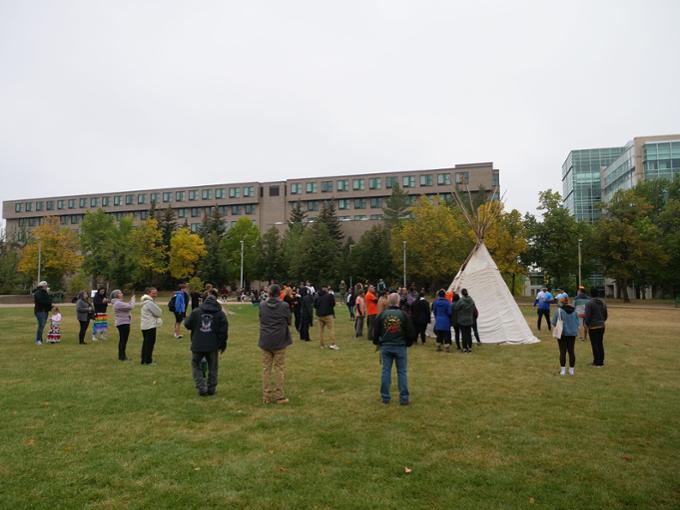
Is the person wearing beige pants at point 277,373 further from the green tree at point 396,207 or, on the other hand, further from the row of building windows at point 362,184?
the row of building windows at point 362,184

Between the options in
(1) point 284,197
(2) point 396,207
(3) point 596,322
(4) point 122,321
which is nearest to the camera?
(3) point 596,322

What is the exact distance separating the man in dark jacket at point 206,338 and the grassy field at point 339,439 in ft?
1.14

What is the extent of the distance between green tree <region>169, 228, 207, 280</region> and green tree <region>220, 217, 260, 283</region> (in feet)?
14.8

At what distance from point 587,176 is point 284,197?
62.3m

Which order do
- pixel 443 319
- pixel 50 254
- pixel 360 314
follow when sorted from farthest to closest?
pixel 50 254 < pixel 360 314 < pixel 443 319

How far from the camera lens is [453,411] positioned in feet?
25.7

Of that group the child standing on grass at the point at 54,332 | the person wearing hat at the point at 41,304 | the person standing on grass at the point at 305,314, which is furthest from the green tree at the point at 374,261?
the person wearing hat at the point at 41,304

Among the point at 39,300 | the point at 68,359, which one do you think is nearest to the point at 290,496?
the point at 68,359

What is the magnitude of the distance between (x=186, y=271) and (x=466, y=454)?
64618mm

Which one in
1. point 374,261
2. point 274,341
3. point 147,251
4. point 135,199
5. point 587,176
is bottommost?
point 274,341

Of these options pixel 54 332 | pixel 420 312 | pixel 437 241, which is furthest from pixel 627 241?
pixel 54 332

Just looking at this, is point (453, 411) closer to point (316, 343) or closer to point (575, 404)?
point (575, 404)

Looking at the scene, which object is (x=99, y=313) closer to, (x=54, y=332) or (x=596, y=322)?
(x=54, y=332)

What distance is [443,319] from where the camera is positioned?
573 inches
